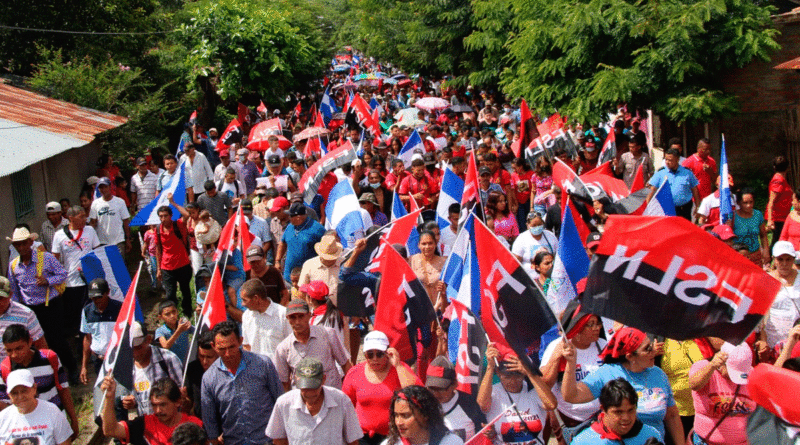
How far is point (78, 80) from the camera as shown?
1650 cm

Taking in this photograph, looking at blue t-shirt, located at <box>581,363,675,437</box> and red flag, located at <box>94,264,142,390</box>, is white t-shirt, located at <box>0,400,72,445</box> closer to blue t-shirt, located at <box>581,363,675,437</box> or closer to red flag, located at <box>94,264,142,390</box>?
red flag, located at <box>94,264,142,390</box>

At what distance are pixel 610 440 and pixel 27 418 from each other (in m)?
3.52

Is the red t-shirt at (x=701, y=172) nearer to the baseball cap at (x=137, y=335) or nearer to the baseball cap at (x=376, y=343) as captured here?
the baseball cap at (x=376, y=343)

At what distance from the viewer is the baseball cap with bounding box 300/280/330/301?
23.9 feet

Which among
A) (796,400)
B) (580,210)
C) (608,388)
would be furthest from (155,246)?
(796,400)

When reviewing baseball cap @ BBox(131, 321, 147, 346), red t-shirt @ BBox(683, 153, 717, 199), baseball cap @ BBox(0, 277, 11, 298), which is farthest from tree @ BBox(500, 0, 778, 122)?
baseball cap @ BBox(0, 277, 11, 298)

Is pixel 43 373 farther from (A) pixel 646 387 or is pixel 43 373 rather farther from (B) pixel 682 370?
(B) pixel 682 370

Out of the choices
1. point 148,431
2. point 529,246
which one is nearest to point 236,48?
point 529,246

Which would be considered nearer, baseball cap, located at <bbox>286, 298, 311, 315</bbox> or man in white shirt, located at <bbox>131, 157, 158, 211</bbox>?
baseball cap, located at <bbox>286, 298, 311, 315</bbox>

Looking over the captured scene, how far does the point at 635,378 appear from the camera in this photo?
5.43 metres

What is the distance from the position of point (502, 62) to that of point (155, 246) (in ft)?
41.2

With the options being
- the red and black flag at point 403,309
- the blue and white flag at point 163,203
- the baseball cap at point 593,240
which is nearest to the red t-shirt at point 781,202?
the baseball cap at point 593,240

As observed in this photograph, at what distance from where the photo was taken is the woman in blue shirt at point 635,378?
17.6 ft

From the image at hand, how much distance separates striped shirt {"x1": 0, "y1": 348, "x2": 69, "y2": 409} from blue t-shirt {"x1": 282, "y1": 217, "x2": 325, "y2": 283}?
9.31 feet
